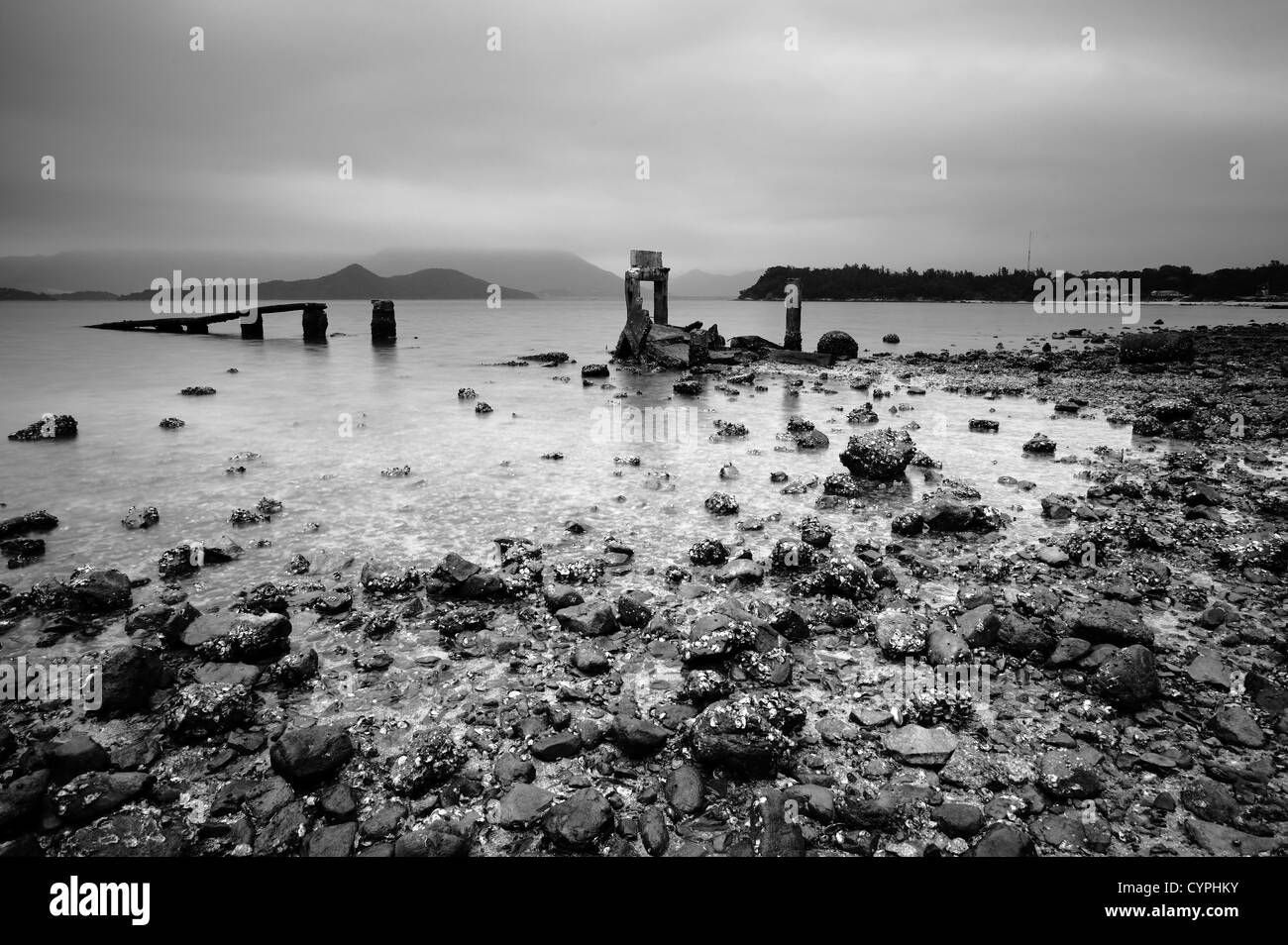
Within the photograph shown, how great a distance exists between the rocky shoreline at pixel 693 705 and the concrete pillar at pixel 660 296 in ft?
77.2

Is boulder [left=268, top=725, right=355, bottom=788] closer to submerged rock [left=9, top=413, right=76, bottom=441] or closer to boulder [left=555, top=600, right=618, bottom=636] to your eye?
boulder [left=555, top=600, right=618, bottom=636]

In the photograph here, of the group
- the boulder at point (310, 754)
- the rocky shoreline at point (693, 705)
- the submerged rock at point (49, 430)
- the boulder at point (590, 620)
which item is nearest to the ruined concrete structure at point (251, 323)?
the submerged rock at point (49, 430)

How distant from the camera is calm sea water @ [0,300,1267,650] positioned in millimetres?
6516

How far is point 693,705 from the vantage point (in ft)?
12.3

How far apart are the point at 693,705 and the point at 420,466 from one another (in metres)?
7.10

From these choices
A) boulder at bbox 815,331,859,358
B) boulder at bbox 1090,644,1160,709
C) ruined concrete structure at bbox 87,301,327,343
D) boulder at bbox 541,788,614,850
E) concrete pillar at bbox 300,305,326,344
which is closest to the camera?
boulder at bbox 541,788,614,850

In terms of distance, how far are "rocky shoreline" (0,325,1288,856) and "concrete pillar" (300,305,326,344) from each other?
35776 mm

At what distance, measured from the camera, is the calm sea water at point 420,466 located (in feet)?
21.4

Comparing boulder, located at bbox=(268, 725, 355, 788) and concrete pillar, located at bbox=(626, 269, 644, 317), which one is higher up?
concrete pillar, located at bbox=(626, 269, 644, 317)

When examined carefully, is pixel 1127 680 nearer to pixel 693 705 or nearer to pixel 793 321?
pixel 693 705

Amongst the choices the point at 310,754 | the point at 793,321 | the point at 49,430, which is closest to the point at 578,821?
the point at 310,754

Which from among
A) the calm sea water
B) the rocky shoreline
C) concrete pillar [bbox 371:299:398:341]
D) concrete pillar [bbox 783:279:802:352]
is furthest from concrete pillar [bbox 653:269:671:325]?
the rocky shoreline
